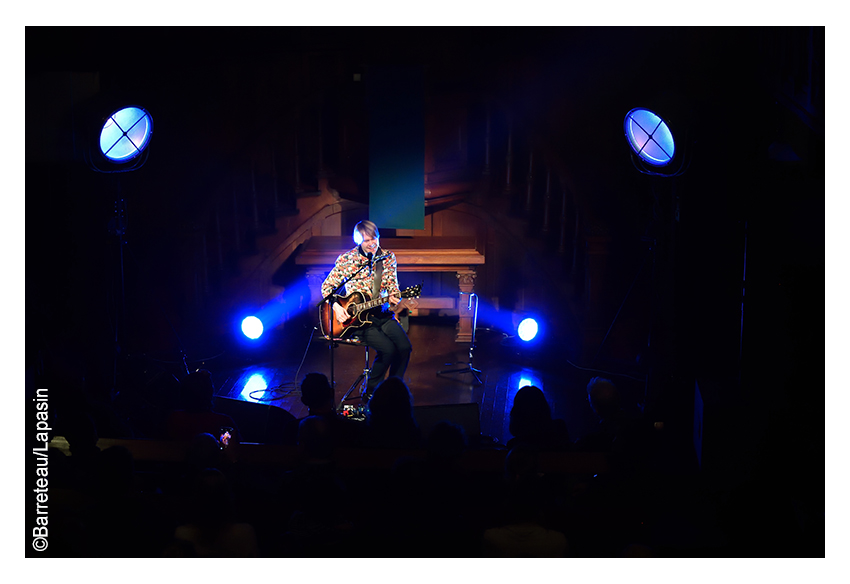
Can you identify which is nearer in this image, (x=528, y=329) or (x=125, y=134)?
(x=125, y=134)

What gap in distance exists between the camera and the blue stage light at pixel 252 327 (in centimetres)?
751

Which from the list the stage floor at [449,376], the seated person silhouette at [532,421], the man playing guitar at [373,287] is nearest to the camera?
the seated person silhouette at [532,421]

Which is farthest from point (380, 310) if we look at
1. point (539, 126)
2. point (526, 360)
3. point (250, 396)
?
point (539, 126)

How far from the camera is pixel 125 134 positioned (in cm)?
570

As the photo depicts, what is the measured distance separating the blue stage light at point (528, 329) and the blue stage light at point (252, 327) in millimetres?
2393

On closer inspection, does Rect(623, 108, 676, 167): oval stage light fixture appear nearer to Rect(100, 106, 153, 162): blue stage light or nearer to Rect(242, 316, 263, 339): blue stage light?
Rect(100, 106, 153, 162): blue stage light

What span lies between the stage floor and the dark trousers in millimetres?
393

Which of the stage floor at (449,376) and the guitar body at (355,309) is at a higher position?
the guitar body at (355,309)

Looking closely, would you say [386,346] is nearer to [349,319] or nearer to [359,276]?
[349,319]

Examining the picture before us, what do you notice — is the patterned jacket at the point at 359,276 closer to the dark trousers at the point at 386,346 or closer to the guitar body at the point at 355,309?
the guitar body at the point at 355,309

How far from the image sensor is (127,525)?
3.44m

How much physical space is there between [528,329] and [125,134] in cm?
382

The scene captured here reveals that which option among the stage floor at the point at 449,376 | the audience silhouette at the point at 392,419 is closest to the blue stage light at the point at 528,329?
the stage floor at the point at 449,376

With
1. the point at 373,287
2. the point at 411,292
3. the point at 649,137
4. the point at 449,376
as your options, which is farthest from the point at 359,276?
the point at 649,137
